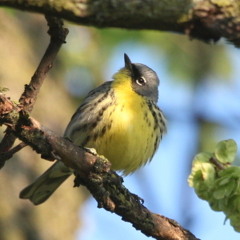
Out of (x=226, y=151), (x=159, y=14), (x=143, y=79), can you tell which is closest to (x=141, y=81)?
(x=143, y=79)

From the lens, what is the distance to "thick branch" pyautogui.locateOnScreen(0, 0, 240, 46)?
6.79 ft

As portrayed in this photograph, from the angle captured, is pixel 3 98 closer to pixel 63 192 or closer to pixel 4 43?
pixel 63 192

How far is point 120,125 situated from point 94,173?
1.74 meters

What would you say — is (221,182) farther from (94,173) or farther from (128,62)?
(128,62)

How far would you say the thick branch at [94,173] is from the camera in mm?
3025

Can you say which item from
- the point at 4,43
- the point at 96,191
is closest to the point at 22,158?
the point at 4,43

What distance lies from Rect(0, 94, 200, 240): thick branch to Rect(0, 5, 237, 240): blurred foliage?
7.12 ft

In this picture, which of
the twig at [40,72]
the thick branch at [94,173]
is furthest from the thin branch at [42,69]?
the thick branch at [94,173]

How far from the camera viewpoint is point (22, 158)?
19.6ft

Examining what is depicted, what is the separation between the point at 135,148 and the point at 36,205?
1130mm

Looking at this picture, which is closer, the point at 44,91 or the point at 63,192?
the point at 63,192

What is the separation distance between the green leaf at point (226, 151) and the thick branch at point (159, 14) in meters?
0.96

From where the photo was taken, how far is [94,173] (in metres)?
3.29

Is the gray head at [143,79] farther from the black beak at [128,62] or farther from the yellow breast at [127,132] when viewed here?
the yellow breast at [127,132]
